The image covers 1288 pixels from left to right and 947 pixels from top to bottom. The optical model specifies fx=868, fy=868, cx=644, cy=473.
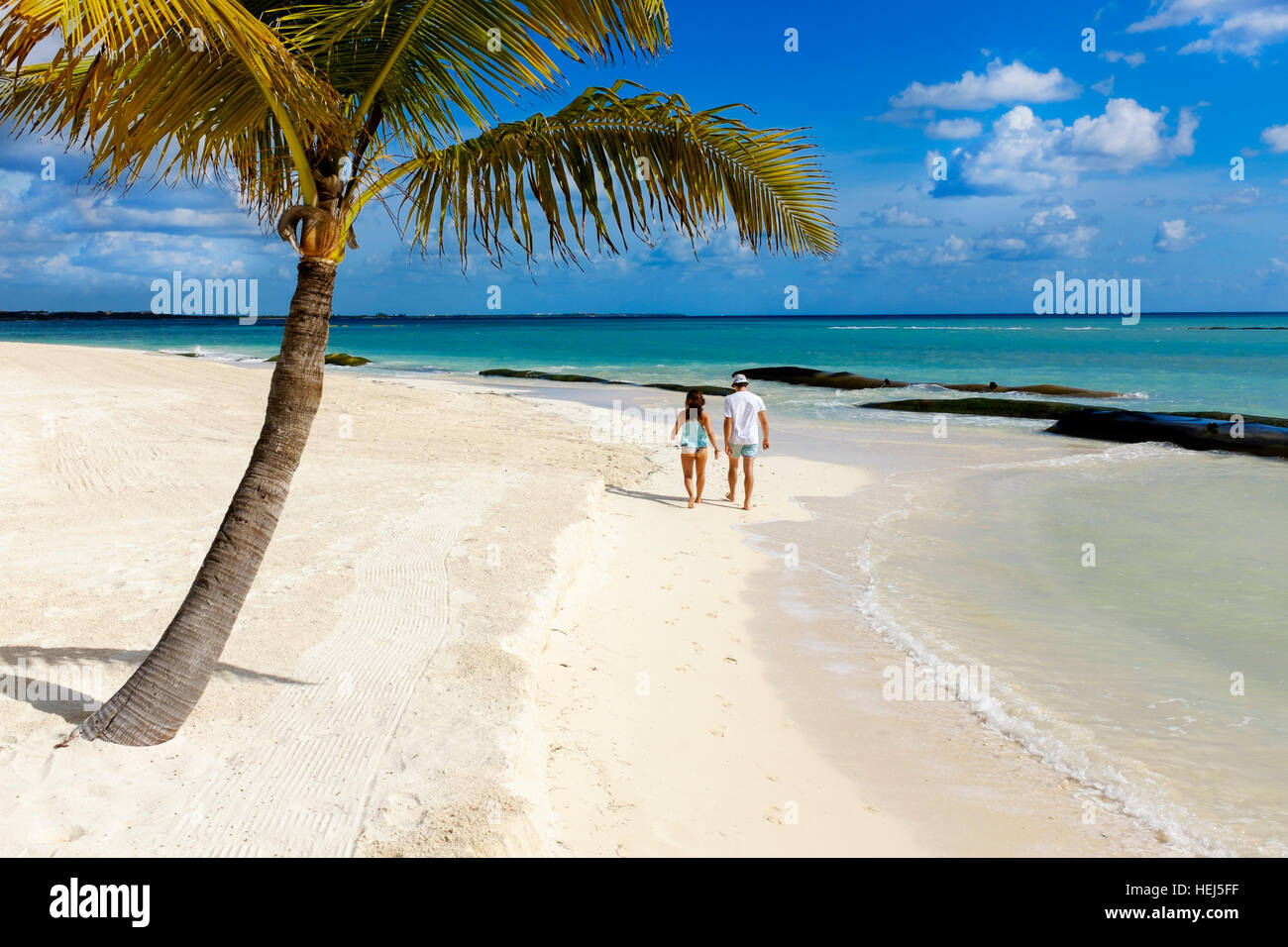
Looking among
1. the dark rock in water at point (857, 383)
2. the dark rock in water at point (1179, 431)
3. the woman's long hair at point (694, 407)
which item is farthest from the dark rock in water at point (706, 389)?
the woman's long hair at point (694, 407)

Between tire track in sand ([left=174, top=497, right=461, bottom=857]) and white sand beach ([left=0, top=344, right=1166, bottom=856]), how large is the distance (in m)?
0.02

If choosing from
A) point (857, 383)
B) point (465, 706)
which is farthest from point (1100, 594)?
point (857, 383)

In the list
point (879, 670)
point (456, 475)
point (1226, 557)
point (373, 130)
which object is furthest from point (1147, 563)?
point (373, 130)

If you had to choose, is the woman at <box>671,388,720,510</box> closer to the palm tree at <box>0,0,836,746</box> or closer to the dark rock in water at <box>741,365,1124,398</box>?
the palm tree at <box>0,0,836,746</box>

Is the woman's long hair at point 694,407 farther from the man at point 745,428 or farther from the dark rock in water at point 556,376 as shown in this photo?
the dark rock in water at point 556,376

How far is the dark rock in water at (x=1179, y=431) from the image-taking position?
55.9 ft

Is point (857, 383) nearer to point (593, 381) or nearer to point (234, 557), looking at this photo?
point (593, 381)

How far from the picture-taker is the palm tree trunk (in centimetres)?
387

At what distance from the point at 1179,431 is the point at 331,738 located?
19137 mm

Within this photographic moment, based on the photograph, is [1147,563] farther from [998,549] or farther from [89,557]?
[89,557]

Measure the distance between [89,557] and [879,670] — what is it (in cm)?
618

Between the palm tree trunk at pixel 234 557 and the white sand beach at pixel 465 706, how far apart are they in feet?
0.45

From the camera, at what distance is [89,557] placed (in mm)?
6895

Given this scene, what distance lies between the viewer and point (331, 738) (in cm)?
419
